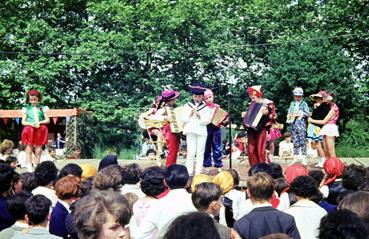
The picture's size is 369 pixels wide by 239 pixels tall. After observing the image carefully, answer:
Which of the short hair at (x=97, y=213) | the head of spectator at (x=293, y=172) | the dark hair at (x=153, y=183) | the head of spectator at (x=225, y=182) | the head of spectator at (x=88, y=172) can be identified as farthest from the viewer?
the head of spectator at (x=88, y=172)

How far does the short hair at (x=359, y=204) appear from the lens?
3.47m

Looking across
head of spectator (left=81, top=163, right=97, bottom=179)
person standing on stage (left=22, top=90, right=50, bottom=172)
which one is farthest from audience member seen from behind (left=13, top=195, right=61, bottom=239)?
person standing on stage (left=22, top=90, right=50, bottom=172)

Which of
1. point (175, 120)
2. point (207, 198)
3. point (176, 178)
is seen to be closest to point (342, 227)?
point (207, 198)

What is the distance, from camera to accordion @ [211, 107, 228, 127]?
11055mm

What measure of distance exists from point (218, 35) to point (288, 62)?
688 cm

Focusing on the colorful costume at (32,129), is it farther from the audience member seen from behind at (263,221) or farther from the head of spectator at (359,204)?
the head of spectator at (359,204)

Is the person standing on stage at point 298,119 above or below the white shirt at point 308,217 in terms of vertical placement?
above

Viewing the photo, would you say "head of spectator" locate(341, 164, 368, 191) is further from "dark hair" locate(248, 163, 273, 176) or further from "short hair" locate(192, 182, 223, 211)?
"short hair" locate(192, 182, 223, 211)

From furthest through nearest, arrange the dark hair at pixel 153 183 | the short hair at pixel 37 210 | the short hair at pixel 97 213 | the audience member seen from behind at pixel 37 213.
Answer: the dark hair at pixel 153 183
the short hair at pixel 37 210
the audience member seen from behind at pixel 37 213
the short hair at pixel 97 213

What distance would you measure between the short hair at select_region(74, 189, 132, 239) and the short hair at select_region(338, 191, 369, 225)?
1.32 m

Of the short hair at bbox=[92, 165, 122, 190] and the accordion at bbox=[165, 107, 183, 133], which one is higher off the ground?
the accordion at bbox=[165, 107, 183, 133]

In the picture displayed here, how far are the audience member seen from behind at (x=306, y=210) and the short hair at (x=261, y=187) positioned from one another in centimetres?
43

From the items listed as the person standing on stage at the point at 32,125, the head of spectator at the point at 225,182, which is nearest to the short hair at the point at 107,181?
the head of spectator at the point at 225,182

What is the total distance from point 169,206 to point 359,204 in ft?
5.17
